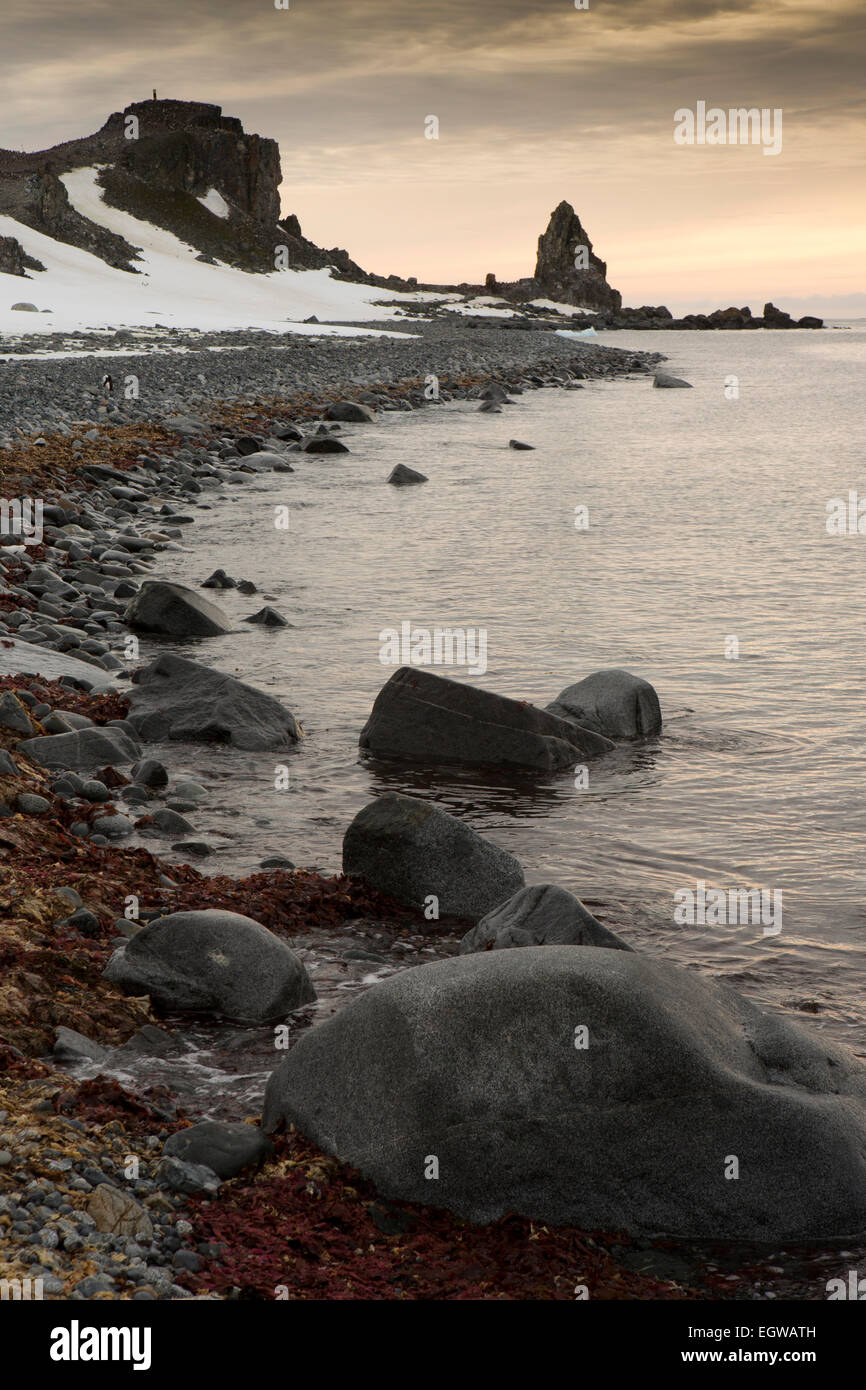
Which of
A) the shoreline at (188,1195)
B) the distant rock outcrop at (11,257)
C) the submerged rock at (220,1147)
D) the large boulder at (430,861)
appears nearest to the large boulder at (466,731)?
the large boulder at (430,861)

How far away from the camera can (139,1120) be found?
5.35 m

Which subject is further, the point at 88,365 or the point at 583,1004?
the point at 88,365

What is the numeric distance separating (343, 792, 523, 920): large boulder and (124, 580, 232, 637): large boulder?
22.2 ft

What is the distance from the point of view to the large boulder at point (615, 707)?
11703 millimetres

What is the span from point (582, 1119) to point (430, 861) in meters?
3.34

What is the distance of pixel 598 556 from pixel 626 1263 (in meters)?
16.8

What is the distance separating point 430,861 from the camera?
27.3ft

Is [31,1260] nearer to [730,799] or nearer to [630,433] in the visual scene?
[730,799]

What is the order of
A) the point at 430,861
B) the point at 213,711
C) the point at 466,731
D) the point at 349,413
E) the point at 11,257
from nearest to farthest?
1. the point at 430,861
2. the point at 466,731
3. the point at 213,711
4. the point at 349,413
5. the point at 11,257

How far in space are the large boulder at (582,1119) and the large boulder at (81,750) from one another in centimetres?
534

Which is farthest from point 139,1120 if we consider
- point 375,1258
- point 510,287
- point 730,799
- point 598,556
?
point 510,287

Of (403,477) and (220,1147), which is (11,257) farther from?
(220,1147)

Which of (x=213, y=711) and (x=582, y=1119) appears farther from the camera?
(x=213, y=711)

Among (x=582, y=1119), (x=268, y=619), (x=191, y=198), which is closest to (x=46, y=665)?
(x=268, y=619)
